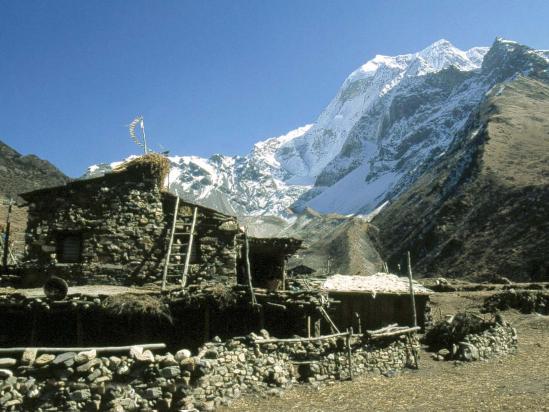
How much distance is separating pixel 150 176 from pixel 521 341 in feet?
65.5

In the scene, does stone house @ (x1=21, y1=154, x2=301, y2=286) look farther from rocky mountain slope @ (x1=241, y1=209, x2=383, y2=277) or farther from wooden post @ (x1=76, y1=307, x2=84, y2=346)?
rocky mountain slope @ (x1=241, y1=209, x2=383, y2=277)

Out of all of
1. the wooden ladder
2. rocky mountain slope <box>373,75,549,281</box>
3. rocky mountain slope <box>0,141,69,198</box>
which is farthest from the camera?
rocky mountain slope <box>0,141,69,198</box>

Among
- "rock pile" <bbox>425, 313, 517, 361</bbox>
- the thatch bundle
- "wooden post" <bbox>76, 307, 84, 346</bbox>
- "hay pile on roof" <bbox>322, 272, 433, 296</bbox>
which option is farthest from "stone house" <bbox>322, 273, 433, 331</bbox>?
"wooden post" <bbox>76, 307, 84, 346</bbox>

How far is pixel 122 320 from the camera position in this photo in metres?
17.3

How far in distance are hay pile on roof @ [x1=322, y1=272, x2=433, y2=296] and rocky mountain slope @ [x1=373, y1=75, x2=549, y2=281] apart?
26013 mm

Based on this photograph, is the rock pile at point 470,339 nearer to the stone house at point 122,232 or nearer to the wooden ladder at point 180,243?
the stone house at point 122,232

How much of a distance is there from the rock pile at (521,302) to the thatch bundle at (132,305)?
23.7 metres

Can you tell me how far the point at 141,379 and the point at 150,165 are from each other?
10.9m

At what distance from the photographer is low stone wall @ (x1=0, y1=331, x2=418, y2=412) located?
40.8 feet

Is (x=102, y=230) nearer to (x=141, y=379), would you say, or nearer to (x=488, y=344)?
(x=141, y=379)

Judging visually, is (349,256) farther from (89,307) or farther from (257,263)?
(89,307)

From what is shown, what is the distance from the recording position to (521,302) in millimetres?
31594

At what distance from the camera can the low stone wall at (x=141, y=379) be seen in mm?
12445

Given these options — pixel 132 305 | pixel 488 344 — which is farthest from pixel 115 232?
pixel 488 344
